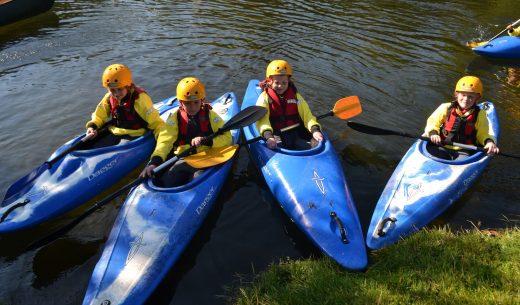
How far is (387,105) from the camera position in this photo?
24.4 feet

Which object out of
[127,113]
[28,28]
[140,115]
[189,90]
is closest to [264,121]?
[189,90]

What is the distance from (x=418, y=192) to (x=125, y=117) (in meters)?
3.95

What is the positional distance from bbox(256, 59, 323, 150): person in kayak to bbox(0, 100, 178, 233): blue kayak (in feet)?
5.96

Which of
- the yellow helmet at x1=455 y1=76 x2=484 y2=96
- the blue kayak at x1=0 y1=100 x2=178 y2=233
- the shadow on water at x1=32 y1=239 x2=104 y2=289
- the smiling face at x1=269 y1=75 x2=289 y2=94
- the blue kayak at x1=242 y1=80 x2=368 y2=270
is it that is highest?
the yellow helmet at x1=455 y1=76 x2=484 y2=96

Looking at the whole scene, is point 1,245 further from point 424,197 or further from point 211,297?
point 424,197

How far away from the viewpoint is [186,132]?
4992 mm

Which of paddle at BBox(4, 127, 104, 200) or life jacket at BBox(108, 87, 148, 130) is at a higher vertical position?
life jacket at BBox(108, 87, 148, 130)

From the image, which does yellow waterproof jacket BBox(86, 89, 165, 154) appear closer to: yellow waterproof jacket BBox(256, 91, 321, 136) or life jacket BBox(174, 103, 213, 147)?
life jacket BBox(174, 103, 213, 147)

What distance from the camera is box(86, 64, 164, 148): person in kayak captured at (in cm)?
532

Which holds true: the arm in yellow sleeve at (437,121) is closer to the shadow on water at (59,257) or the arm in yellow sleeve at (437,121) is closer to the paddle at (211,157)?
the paddle at (211,157)

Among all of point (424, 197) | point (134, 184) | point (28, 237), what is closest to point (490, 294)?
point (424, 197)

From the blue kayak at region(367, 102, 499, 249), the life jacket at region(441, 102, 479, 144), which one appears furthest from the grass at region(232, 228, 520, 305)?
the life jacket at region(441, 102, 479, 144)

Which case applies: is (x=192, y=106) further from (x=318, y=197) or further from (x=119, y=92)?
(x=318, y=197)

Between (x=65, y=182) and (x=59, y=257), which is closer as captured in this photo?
(x=59, y=257)
